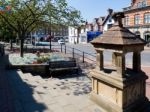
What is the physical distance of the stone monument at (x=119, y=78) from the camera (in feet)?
21.1

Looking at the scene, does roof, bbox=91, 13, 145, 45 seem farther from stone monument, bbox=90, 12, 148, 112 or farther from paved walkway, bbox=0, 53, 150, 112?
paved walkway, bbox=0, 53, 150, 112

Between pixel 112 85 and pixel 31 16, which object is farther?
pixel 31 16

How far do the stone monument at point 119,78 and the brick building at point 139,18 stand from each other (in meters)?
38.7

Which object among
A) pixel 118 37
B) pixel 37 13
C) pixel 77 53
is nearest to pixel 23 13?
pixel 37 13

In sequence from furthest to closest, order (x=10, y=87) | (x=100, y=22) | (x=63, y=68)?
(x=100, y=22) → (x=63, y=68) → (x=10, y=87)

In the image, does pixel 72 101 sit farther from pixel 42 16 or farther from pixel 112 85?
pixel 42 16

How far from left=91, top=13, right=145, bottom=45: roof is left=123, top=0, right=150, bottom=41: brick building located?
127 ft

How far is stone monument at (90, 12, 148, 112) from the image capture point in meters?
6.45

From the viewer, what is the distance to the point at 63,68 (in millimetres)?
14477

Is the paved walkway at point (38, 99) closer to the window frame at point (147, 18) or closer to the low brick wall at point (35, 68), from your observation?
the low brick wall at point (35, 68)

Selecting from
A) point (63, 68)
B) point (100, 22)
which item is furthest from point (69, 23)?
point (100, 22)

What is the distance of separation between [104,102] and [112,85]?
644 millimetres

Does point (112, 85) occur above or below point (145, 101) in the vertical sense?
above

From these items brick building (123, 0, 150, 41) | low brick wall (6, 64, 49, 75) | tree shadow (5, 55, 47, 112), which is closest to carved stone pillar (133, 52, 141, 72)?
tree shadow (5, 55, 47, 112)
